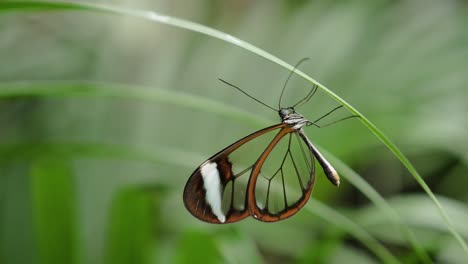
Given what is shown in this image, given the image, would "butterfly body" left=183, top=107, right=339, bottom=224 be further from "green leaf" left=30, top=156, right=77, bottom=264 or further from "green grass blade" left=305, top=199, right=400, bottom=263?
"green leaf" left=30, top=156, right=77, bottom=264

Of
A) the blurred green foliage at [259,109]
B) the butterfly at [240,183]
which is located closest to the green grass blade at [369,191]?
the butterfly at [240,183]

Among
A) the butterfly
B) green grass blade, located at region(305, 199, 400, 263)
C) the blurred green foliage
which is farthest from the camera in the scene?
the blurred green foliage

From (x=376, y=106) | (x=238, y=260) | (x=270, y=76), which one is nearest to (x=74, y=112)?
(x=270, y=76)

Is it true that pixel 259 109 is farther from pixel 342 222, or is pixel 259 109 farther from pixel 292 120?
pixel 292 120

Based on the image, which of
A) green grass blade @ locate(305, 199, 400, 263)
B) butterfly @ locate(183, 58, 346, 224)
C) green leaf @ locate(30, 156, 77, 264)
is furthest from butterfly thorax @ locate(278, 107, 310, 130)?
green leaf @ locate(30, 156, 77, 264)

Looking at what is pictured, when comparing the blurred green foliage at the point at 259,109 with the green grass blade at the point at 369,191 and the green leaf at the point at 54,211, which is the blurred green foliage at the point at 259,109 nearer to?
the green leaf at the point at 54,211

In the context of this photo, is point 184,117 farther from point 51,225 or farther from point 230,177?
point 230,177
